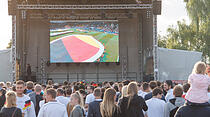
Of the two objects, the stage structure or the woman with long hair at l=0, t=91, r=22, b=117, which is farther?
the stage structure

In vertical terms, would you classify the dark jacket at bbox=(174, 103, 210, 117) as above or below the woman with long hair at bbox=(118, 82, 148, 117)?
Result: above

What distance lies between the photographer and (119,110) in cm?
547

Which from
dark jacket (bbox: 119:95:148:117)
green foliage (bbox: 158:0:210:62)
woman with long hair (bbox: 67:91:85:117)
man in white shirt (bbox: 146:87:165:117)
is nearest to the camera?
woman with long hair (bbox: 67:91:85:117)

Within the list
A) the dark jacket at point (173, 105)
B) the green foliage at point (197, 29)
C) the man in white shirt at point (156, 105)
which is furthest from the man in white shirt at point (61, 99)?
the green foliage at point (197, 29)

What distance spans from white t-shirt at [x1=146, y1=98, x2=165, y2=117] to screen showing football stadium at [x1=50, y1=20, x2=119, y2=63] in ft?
52.0

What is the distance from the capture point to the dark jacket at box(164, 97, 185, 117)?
6.04m

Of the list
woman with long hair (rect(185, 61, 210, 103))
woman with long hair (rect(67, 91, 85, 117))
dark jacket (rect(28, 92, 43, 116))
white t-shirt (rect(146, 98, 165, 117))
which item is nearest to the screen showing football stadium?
dark jacket (rect(28, 92, 43, 116))

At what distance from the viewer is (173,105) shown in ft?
20.1

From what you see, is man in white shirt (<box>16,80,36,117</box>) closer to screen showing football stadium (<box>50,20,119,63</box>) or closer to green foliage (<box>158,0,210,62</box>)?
screen showing football stadium (<box>50,20,119,63</box>)

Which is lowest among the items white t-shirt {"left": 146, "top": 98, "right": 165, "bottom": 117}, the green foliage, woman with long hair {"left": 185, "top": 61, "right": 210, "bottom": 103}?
white t-shirt {"left": 146, "top": 98, "right": 165, "bottom": 117}

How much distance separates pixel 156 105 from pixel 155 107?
1.7 inches

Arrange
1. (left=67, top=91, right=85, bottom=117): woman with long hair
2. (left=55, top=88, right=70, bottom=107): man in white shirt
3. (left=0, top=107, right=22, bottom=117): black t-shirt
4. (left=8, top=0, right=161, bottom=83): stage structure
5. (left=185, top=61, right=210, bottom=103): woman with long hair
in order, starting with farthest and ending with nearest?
(left=8, top=0, right=161, bottom=83): stage structure
(left=55, top=88, right=70, bottom=107): man in white shirt
(left=67, top=91, right=85, bottom=117): woman with long hair
(left=0, top=107, right=22, bottom=117): black t-shirt
(left=185, top=61, right=210, bottom=103): woman with long hair

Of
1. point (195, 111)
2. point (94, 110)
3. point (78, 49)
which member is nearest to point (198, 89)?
point (195, 111)

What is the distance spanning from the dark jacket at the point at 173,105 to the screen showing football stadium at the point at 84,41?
1623cm
